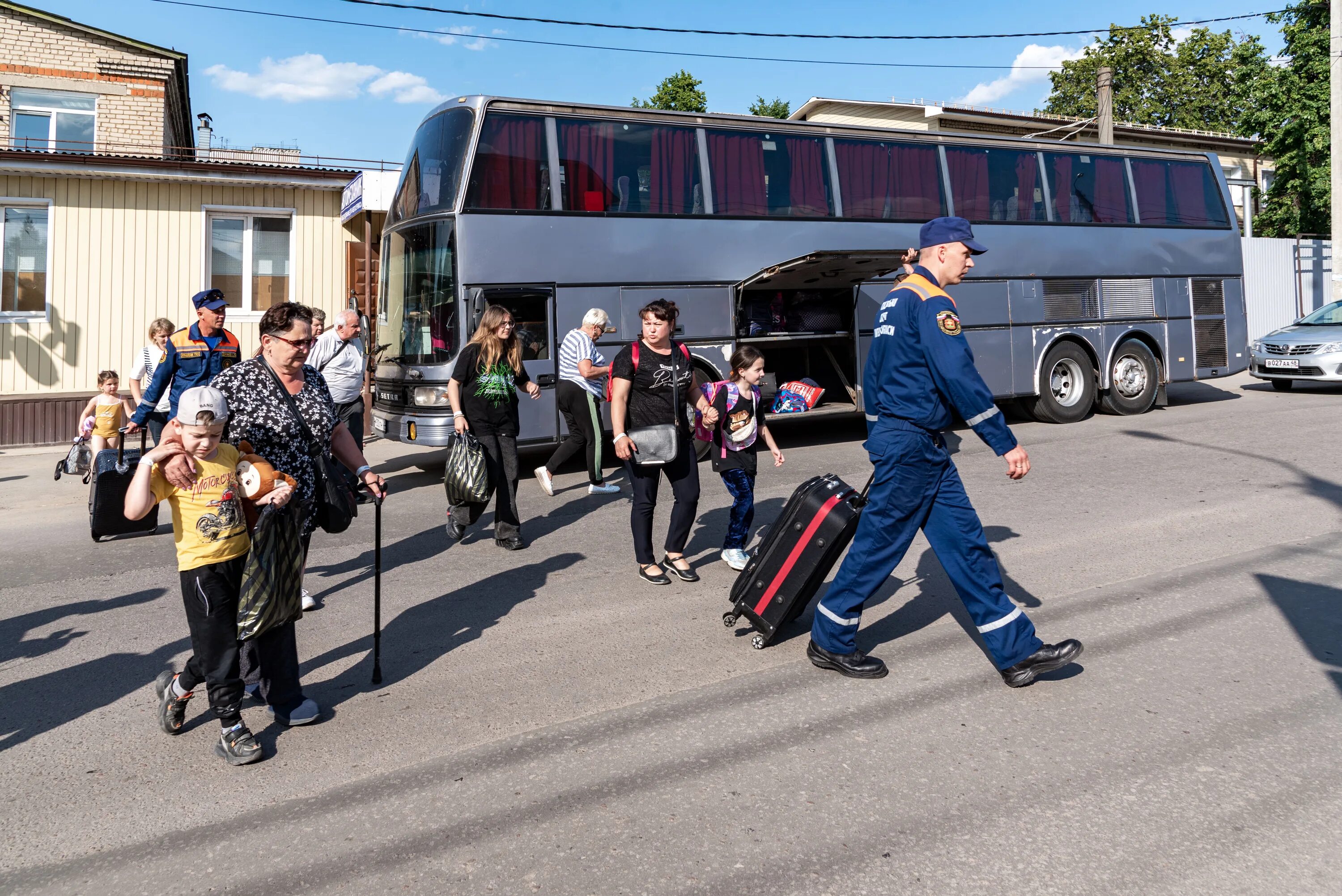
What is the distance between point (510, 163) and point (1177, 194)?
403 inches

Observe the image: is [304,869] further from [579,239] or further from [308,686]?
[579,239]

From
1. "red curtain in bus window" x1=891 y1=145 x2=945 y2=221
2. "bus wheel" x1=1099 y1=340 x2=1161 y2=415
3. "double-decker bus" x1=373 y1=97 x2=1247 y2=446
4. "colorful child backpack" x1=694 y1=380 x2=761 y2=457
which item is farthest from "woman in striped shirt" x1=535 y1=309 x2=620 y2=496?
"bus wheel" x1=1099 y1=340 x2=1161 y2=415

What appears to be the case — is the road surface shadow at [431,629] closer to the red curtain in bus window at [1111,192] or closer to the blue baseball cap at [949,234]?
the blue baseball cap at [949,234]

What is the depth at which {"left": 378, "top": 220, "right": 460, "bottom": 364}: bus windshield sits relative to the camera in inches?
397

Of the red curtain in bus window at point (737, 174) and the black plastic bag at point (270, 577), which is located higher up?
the red curtain in bus window at point (737, 174)

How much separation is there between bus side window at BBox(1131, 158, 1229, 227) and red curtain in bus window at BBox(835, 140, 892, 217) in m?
4.45

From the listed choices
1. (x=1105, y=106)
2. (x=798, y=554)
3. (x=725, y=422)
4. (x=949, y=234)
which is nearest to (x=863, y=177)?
(x=725, y=422)

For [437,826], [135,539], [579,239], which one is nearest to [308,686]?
[437,826]

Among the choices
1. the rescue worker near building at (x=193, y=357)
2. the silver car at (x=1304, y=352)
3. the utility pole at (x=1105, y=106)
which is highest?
the utility pole at (x=1105, y=106)

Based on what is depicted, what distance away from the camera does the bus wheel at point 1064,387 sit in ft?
44.4

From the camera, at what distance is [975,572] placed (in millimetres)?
4105

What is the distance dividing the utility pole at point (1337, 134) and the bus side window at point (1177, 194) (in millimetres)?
4597

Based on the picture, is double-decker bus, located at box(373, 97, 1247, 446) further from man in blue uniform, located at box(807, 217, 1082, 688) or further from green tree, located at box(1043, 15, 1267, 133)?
green tree, located at box(1043, 15, 1267, 133)

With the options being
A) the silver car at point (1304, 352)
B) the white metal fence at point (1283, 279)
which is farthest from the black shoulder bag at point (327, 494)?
the white metal fence at point (1283, 279)
